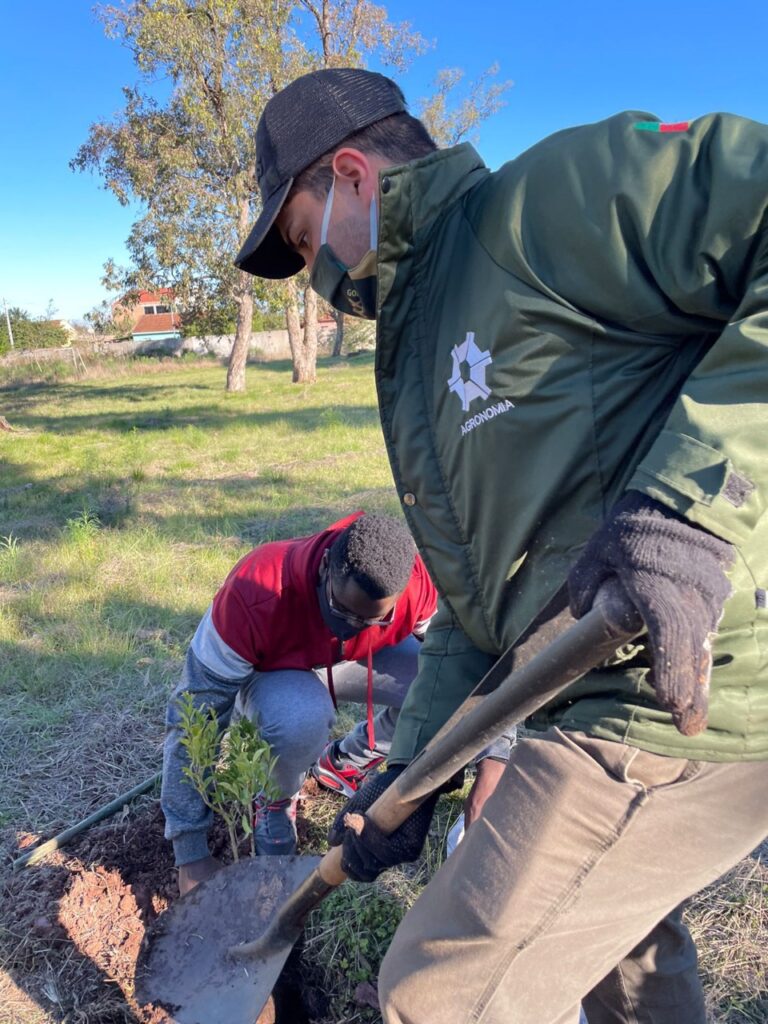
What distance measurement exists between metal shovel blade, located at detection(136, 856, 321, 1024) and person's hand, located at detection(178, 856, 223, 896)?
0.17m

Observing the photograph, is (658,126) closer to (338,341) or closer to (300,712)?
(300,712)

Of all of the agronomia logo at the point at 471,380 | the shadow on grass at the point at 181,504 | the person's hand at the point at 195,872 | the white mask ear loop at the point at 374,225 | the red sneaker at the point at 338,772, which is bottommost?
the shadow on grass at the point at 181,504

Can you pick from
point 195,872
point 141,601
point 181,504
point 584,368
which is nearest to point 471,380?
point 584,368

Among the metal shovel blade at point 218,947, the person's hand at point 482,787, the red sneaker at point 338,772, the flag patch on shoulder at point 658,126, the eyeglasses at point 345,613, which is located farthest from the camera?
the red sneaker at point 338,772

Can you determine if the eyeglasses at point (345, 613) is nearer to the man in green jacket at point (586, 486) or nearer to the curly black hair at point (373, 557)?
the curly black hair at point (373, 557)

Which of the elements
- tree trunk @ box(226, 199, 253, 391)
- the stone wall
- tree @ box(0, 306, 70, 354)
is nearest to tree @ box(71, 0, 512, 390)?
tree trunk @ box(226, 199, 253, 391)

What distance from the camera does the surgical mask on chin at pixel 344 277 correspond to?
5.01 ft

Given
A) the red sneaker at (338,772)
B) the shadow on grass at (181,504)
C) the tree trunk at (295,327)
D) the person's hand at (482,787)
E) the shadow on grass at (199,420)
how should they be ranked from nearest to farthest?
the person's hand at (482,787) < the red sneaker at (338,772) < the shadow on grass at (181,504) < the shadow on grass at (199,420) < the tree trunk at (295,327)

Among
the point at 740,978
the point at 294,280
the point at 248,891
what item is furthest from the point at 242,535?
the point at 294,280

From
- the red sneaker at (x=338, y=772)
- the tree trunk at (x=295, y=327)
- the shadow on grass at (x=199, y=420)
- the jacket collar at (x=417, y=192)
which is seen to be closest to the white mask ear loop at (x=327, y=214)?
the jacket collar at (x=417, y=192)

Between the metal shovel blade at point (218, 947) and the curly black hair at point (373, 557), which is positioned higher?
the curly black hair at point (373, 557)

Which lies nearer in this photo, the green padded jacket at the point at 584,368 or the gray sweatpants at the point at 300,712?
the green padded jacket at the point at 584,368

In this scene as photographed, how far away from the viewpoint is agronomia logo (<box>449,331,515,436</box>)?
1316mm

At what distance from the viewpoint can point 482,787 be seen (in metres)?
2.06
